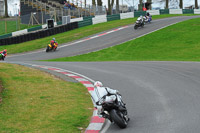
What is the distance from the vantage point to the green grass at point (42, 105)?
333 inches

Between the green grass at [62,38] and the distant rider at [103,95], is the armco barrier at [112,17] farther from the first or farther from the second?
the distant rider at [103,95]

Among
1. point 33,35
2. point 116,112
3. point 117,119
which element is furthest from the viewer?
point 33,35

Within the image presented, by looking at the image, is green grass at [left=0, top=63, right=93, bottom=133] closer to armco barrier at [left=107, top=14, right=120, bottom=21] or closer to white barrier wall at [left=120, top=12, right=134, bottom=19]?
armco barrier at [left=107, top=14, right=120, bottom=21]

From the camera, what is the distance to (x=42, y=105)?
1034cm

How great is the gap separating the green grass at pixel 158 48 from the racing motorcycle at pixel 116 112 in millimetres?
14929

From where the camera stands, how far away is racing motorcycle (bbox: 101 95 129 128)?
8.03 metres

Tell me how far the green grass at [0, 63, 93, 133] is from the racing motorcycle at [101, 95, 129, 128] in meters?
0.78

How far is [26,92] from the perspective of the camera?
11.7m

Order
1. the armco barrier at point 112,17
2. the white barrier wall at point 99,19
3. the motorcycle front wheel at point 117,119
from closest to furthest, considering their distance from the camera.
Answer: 1. the motorcycle front wheel at point 117,119
2. the white barrier wall at point 99,19
3. the armco barrier at point 112,17

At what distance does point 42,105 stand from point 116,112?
120 inches

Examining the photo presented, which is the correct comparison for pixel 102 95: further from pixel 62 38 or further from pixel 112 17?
pixel 112 17

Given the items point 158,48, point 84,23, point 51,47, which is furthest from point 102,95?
point 84,23

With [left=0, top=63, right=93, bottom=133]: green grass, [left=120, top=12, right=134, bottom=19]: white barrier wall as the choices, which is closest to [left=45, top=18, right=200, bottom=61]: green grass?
[left=0, top=63, right=93, bottom=133]: green grass

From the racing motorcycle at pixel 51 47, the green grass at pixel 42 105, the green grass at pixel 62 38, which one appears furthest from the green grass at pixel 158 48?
the green grass at pixel 42 105
